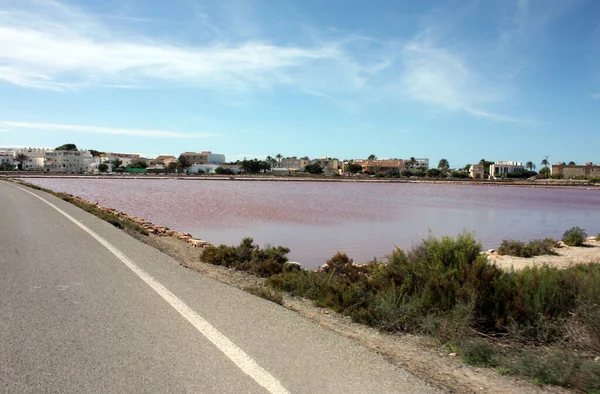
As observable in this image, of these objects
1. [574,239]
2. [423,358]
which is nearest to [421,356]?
[423,358]

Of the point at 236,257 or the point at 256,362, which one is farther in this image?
the point at 236,257

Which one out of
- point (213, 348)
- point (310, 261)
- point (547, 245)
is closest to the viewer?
point (213, 348)

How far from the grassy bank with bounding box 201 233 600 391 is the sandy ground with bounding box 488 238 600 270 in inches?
264

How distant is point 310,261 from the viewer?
16281 millimetres

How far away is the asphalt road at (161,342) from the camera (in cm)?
439

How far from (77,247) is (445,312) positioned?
926 centimetres

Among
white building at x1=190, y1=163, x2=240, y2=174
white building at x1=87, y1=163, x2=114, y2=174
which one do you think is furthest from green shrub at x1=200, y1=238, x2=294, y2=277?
white building at x1=87, y1=163, x2=114, y2=174

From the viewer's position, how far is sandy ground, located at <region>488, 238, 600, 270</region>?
1446 centimetres

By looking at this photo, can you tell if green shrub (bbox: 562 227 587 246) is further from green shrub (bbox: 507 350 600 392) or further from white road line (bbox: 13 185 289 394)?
white road line (bbox: 13 185 289 394)

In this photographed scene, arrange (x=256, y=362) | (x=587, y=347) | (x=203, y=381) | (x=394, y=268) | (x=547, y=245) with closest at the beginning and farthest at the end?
(x=203, y=381), (x=256, y=362), (x=587, y=347), (x=394, y=268), (x=547, y=245)

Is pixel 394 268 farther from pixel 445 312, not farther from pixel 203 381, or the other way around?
pixel 203 381

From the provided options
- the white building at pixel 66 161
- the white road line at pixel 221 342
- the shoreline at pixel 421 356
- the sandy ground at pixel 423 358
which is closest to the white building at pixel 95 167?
the white building at pixel 66 161

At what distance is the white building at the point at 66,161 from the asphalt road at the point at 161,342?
18505 centimetres

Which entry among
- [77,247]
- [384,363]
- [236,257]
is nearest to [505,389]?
[384,363]
